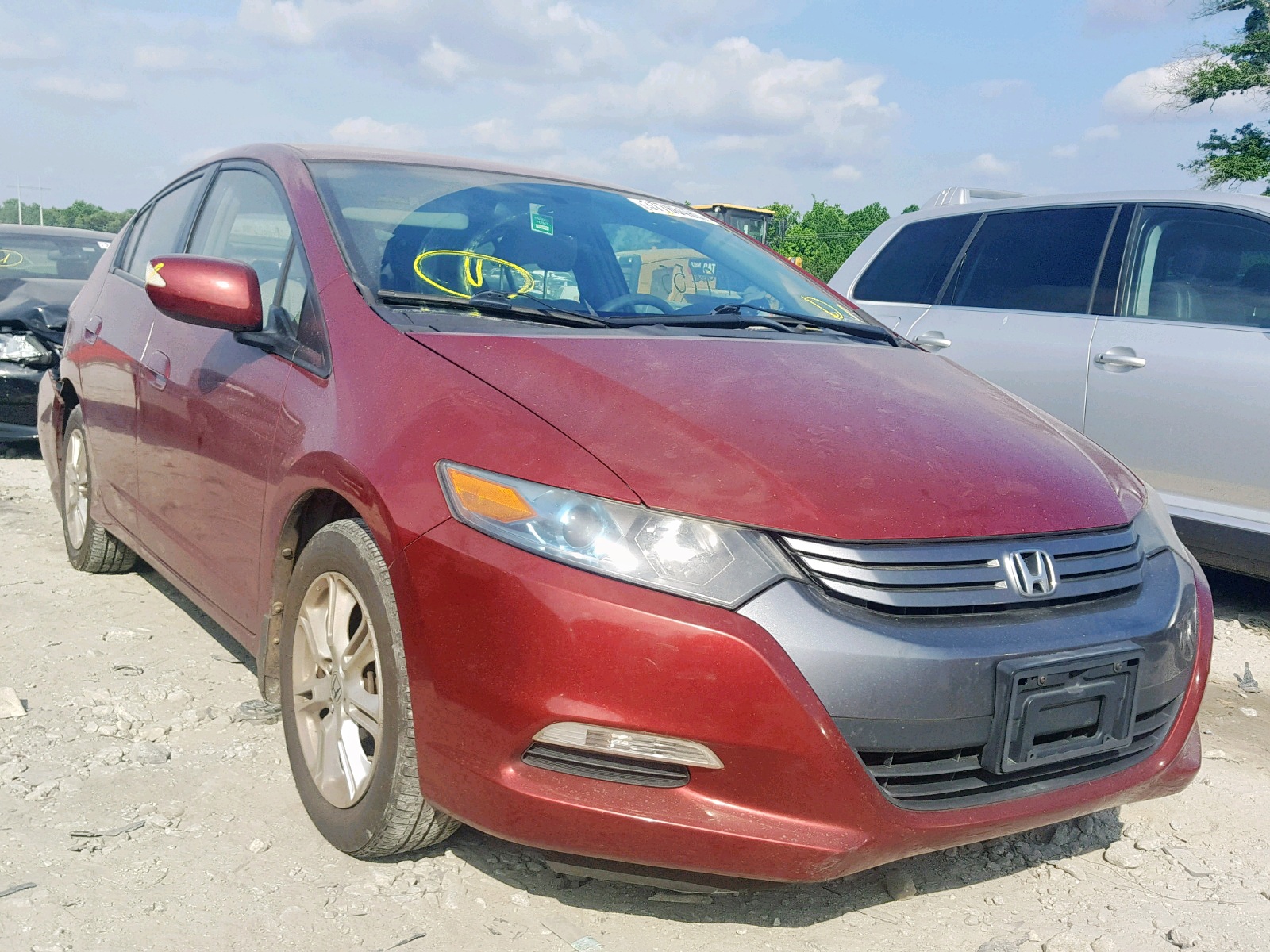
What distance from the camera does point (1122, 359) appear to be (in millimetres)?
4582

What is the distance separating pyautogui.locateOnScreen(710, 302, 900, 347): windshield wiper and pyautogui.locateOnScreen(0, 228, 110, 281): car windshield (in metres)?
6.30

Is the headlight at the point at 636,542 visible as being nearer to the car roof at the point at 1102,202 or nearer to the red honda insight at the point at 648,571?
the red honda insight at the point at 648,571

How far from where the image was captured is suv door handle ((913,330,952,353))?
5.23m

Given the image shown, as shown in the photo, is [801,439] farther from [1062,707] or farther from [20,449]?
[20,449]

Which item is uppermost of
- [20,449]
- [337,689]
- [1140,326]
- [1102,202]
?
[1102,202]

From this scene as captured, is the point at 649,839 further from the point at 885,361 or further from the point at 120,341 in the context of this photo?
the point at 120,341

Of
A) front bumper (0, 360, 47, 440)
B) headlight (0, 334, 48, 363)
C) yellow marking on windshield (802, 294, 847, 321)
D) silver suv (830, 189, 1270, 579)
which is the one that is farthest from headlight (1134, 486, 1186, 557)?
headlight (0, 334, 48, 363)

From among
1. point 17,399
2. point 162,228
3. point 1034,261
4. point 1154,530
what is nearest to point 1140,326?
point 1034,261

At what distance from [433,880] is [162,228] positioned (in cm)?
270

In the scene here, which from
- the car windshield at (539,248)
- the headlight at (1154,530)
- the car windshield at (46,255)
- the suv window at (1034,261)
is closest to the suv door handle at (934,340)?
the suv window at (1034,261)

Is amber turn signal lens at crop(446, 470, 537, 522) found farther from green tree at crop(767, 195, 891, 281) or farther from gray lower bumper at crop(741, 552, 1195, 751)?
green tree at crop(767, 195, 891, 281)

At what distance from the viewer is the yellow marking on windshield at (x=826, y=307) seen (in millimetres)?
3400

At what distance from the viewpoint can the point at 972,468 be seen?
2.26 metres

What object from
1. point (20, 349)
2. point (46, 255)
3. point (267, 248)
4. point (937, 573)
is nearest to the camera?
point (937, 573)
